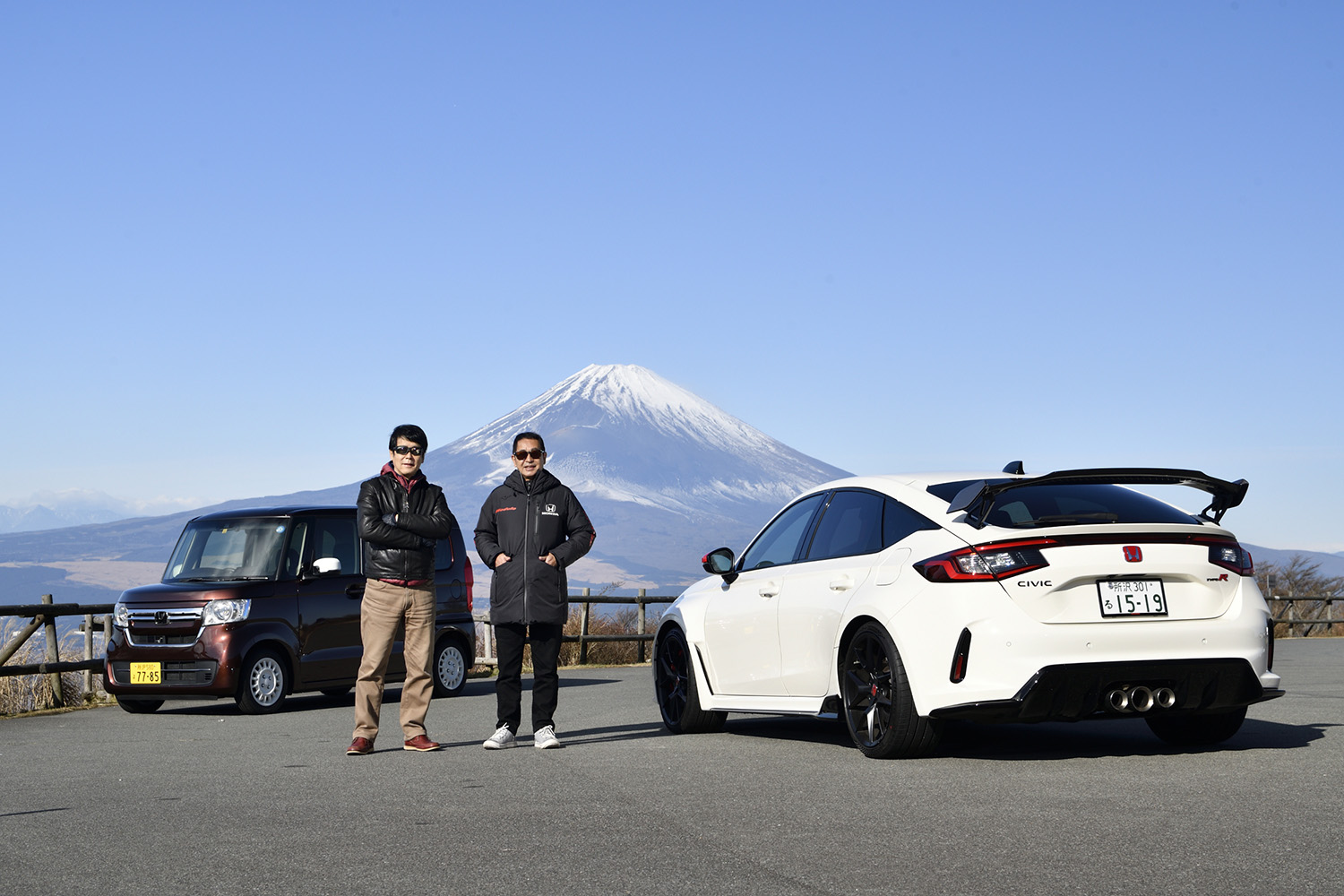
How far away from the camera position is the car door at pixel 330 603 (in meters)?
13.6

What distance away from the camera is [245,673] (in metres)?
13.0

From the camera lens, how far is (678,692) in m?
10.1

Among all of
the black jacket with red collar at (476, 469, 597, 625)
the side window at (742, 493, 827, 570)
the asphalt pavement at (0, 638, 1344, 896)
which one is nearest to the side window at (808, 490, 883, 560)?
the side window at (742, 493, 827, 570)

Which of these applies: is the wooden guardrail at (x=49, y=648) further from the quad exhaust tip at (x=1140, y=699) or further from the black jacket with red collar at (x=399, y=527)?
the quad exhaust tip at (x=1140, y=699)

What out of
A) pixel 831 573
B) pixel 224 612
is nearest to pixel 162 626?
pixel 224 612

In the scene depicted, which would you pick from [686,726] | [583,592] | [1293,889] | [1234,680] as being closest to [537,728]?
[686,726]

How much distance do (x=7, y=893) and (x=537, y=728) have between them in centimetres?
483

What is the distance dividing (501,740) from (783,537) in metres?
2.19

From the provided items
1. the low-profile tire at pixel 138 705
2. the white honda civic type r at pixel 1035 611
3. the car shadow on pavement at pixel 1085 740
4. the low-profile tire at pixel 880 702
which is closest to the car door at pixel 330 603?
the low-profile tire at pixel 138 705

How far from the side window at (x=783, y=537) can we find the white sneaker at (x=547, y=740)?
162cm

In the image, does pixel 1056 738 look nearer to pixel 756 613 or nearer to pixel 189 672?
pixel 756 613

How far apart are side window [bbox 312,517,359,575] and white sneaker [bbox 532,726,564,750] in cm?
513

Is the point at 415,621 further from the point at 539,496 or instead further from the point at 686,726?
the point at 686,726

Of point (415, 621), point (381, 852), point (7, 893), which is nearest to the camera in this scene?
point (7, 893)
